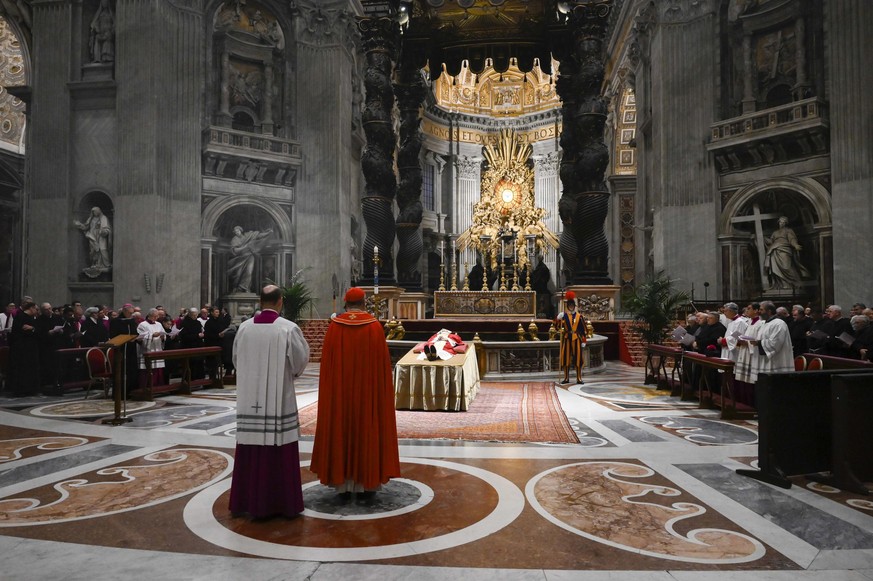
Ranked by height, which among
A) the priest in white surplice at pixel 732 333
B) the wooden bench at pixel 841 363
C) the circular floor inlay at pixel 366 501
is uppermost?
the priest in white surplice at pixel 732 333

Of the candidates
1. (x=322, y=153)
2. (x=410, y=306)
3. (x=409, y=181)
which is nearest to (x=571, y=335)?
(x=410, y=306)

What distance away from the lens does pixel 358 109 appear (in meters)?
23.7

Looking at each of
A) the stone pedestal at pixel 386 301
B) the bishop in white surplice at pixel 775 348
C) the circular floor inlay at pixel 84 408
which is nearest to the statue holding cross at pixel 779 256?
the bishop in white surplice at pixel 775 348

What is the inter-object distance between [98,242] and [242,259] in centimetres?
448

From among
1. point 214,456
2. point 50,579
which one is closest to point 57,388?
point 214,456

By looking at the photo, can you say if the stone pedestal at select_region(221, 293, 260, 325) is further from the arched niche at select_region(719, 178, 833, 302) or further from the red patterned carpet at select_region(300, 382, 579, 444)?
the arched niche at select_region(719, 178, 833, 302)

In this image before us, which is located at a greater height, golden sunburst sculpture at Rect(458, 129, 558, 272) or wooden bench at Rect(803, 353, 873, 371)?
golden sunburst sculpture at Rect(458, 129, 558, 272)

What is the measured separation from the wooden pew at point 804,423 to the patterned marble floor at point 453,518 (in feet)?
0.75

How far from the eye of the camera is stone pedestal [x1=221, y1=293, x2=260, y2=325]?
1986 cm

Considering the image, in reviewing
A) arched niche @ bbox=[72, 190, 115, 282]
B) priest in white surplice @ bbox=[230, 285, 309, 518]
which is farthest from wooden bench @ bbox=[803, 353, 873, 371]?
arched niche @ bbox=[72, 190, 115, 282]

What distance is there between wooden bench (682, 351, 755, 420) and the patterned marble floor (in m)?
1.74

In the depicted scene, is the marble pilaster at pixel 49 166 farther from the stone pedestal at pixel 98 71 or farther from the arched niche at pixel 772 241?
the arched niche at pixel 772 241

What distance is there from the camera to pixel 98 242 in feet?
58.3

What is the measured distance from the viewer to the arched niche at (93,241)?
17.7m
